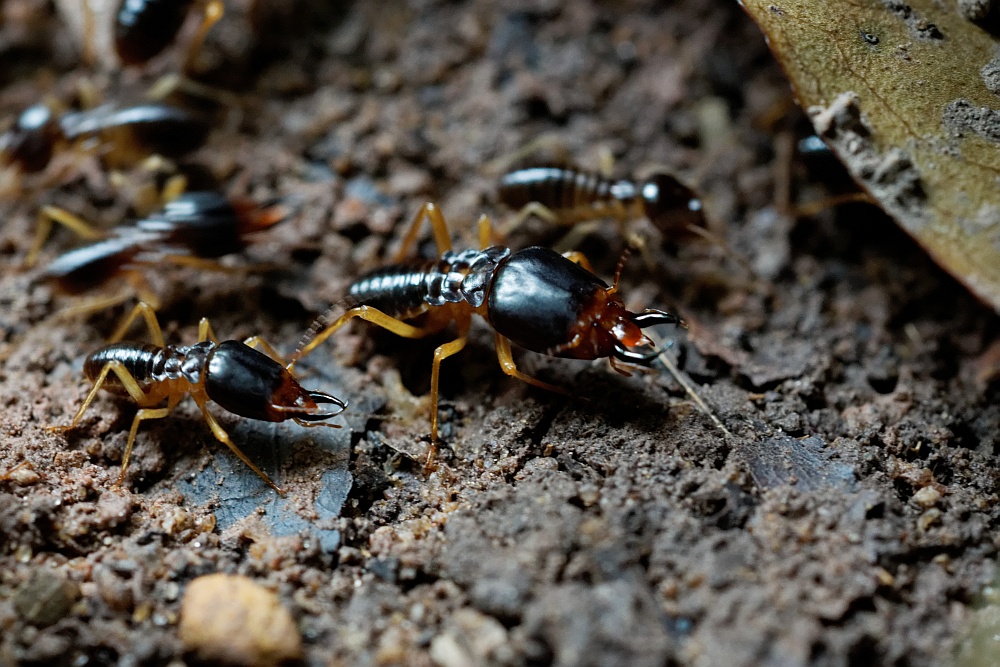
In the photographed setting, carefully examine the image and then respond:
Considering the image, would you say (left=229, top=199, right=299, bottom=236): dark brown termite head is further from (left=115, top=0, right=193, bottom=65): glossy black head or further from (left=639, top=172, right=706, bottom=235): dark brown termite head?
(left=639, top=172, right=706, bottom=235): dark brown termite head

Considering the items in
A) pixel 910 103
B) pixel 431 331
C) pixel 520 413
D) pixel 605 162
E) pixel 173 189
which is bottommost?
pixel 520 413

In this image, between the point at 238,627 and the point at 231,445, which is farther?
the point at 231,445

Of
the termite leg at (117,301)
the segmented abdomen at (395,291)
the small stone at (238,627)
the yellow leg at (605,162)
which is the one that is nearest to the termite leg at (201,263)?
the termite leg at (117,301)

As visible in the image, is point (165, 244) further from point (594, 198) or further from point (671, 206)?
point (671, 206)

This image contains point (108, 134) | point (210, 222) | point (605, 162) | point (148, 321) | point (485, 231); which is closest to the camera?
point (148, 321)

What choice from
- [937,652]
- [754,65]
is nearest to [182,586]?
[937,652]

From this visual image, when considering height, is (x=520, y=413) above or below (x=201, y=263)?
below

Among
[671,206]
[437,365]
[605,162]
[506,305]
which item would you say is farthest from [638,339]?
[605,162]
